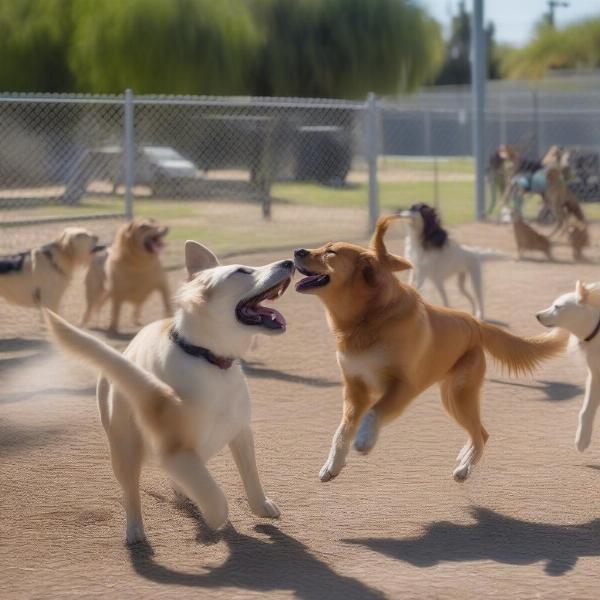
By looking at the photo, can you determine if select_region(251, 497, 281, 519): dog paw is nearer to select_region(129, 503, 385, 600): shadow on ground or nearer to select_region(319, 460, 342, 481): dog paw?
select_region(129, 503, 385, 600): shadow on ground

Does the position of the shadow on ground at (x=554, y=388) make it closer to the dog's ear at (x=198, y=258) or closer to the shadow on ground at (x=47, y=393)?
the shadow on ground at (x=47, y=393)

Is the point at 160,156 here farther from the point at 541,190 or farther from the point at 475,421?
the point at 475,421

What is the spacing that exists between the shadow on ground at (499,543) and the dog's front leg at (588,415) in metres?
0.92

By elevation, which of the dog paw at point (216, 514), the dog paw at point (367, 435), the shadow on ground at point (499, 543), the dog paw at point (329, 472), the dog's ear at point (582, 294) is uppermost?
the dog's ear at point (582, 294)

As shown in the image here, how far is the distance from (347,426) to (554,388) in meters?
2.94

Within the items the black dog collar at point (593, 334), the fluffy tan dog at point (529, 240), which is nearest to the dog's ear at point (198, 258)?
the black dog collar at point (593, 334)

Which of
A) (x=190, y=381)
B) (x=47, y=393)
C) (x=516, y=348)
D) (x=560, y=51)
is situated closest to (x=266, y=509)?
(x=190, y=381)

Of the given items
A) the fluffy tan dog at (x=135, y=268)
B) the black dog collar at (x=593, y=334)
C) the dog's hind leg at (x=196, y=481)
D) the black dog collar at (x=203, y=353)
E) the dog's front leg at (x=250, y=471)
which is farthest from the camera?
the fluffy tan dog at (x=135, y=268)

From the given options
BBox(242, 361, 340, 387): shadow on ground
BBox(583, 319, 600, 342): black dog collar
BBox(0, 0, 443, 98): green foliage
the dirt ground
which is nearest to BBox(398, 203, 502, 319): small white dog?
BBox(242, 361, 340, 387): shadow on ground

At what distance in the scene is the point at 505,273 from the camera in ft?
42.6

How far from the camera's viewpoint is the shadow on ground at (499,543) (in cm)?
432

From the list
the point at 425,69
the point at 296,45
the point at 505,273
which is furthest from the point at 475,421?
the point at 425,69

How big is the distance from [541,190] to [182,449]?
14.4m

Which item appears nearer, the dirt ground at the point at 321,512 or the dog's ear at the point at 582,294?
the dirt ground at the point at 321,512
